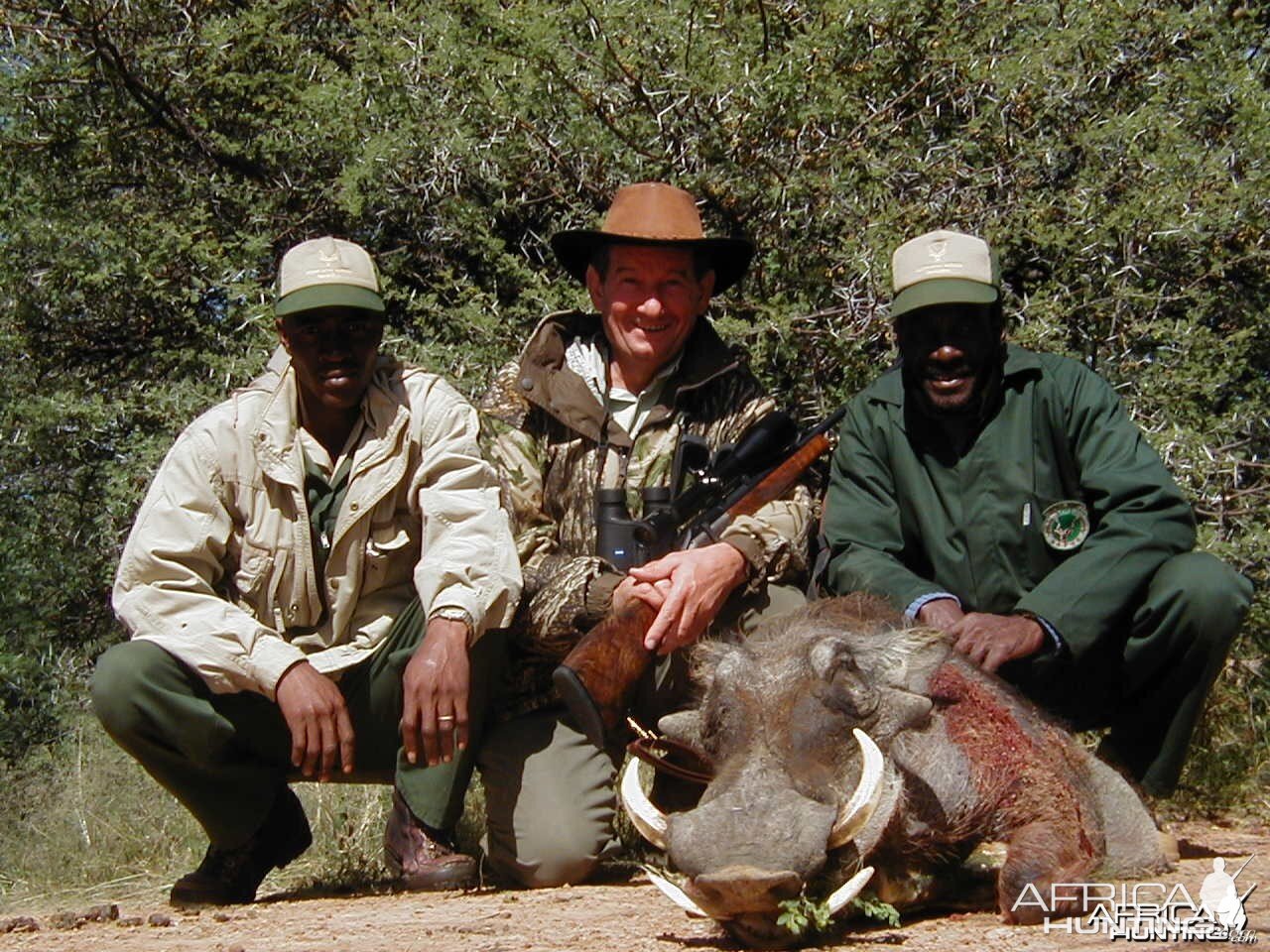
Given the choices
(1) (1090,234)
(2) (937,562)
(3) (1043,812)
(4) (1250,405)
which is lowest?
(3) (1043,812)

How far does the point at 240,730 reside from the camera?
4973mm

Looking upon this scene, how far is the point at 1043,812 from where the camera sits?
4082 mm

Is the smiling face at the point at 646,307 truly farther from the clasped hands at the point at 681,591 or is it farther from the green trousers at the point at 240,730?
the green trousers at the point at 240,730

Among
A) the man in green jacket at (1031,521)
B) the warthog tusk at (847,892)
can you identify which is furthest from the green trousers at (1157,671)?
the warthog tusk at (847,892)

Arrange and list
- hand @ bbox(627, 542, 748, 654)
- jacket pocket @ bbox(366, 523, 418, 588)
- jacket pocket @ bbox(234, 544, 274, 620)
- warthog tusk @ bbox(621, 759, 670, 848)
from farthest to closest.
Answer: jacket pocket @ bbox(366, 523, 418, 588), jacket pocket @ bbox(234, 544, 274, 620), hand @ bbox(627, 542, 748, 654), warthog tusk @ bbox(621, 759, 670, 848)

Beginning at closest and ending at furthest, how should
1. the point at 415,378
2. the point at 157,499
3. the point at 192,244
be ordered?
the point at 157,499, the point at 415,378, the point at 192,244

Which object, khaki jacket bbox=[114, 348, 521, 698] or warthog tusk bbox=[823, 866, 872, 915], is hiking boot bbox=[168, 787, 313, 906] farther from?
warthog tusk bbox=[823, 866, 872, 915]

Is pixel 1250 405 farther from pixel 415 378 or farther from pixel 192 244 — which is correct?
pixel 192 244

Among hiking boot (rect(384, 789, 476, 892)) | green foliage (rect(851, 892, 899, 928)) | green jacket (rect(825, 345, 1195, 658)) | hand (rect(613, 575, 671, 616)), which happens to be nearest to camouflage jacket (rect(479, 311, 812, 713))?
green jacket (rect(825, 345, 1195, 658))

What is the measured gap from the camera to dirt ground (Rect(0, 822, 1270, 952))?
3.63m

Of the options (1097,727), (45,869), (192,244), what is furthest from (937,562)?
(192,244)

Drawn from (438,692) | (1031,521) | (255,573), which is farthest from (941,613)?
(255,573)

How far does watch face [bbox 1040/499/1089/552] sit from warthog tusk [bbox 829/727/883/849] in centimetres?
152

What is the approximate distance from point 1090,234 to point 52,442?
4804 mm
